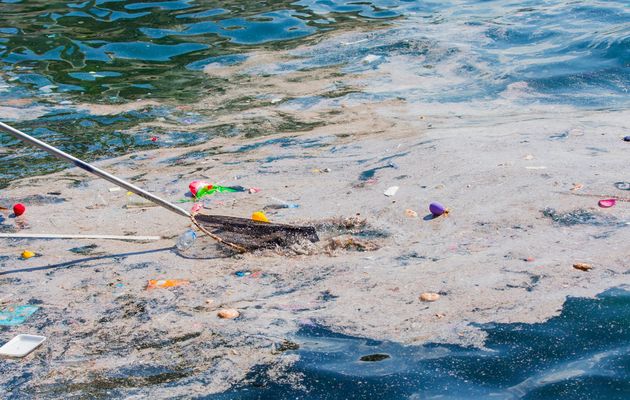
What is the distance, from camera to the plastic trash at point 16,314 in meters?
2.95

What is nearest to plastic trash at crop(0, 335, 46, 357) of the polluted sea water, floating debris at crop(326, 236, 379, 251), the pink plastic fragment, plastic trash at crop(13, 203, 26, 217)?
the polluted sea water

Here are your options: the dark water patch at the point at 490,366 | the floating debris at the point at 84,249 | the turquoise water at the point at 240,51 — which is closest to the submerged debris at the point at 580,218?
the dark water patch at the point at 490,366

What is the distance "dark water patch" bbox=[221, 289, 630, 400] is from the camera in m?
2.21

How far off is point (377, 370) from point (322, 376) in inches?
7.1

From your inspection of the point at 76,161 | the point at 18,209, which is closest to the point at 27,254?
the point at 76,161

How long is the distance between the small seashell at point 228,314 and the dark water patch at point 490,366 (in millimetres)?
331

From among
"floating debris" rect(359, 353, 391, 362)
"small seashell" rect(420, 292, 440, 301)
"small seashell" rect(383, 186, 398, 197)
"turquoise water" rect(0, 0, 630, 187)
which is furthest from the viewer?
"turquoise water" rect(0, 0, 630, 187)

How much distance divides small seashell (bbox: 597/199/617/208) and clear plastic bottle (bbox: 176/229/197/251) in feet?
6.65

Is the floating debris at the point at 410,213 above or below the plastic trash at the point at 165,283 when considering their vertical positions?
above

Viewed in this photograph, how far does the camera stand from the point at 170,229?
3.96 meters

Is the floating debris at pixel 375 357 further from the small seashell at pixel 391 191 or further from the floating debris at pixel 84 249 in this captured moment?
the floating debris at pixel 84 249

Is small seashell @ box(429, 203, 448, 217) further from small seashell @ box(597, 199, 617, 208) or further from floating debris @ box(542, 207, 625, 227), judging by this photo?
small seashell @ box(597, 199, 617, 208)

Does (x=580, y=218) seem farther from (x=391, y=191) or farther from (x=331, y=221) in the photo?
(x=331, y=221)

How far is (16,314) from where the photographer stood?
3.03 meters
